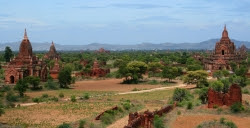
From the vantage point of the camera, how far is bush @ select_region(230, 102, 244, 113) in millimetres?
33500

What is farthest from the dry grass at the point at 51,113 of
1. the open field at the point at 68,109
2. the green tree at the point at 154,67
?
the green tree at the point at 154,67

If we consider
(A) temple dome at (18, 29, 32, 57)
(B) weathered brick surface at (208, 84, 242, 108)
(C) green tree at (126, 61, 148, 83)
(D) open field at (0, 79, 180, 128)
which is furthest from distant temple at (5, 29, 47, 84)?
(B) weathered brick surface at (208, 84, 242, 108)

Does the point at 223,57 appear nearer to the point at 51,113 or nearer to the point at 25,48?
the point at 25,48

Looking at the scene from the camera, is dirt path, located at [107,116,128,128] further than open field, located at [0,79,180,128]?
No

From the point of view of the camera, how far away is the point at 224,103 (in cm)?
3591

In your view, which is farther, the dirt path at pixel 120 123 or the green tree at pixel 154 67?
the green tree at pixel 154 67

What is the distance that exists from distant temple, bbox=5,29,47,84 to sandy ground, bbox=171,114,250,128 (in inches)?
1449

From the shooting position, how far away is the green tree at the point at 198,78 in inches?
2250

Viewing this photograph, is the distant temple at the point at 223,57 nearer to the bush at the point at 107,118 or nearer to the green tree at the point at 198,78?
the green tree at the point at 198,78

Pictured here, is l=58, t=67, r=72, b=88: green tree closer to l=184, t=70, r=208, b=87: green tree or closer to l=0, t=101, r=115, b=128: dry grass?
l=0, t=101, r=115, b=128: dry grass

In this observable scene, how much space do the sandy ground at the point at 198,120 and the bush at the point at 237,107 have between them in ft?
4.82

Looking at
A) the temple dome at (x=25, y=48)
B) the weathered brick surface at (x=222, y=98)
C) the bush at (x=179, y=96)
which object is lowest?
the bush at (x=179, y=96)

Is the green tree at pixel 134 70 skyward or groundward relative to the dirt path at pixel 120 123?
skyward

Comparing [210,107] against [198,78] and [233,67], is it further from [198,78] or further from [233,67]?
[233,67]
